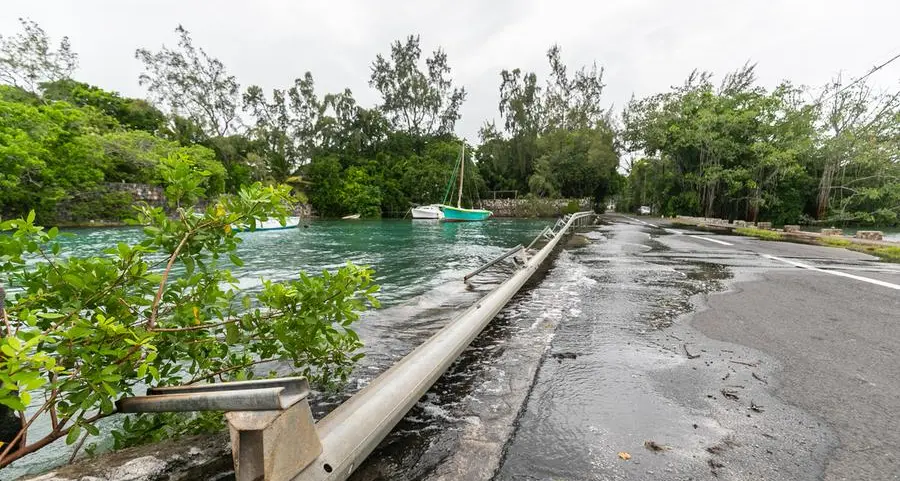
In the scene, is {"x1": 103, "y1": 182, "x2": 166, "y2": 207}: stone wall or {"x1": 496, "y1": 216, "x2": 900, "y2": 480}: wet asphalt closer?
{"x1": 496, "y1": 216, "x2": 900, "y2": 480}: wet asphalt

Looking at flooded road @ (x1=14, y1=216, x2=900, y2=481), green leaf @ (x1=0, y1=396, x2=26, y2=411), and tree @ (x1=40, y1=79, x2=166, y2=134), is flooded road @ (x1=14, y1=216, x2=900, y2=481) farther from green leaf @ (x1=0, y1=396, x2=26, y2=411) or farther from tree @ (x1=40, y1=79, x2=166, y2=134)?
tree @ (x1=40, y1=79, x2=166, y2=134)

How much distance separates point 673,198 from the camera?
111 feet

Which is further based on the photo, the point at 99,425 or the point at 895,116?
the point at 895,116

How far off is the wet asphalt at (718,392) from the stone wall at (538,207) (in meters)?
38.4

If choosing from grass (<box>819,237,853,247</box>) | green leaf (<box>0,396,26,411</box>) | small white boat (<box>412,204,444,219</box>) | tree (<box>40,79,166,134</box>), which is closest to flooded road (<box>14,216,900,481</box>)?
green leaf (<box>0,396,26,411</box>)

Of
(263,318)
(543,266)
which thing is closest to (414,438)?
(263,318)

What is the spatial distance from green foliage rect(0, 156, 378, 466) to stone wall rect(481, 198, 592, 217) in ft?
136

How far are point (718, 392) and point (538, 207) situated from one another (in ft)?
137

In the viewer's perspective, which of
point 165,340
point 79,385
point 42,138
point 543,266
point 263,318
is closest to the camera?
point 79,385

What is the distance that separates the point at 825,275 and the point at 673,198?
1267 inches

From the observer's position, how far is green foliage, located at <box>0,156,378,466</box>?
1.18m

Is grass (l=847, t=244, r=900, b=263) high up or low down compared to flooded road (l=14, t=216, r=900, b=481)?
up

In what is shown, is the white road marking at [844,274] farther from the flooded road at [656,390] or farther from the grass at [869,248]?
the grass at [869,248]

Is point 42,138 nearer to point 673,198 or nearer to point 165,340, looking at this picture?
point 165,340
